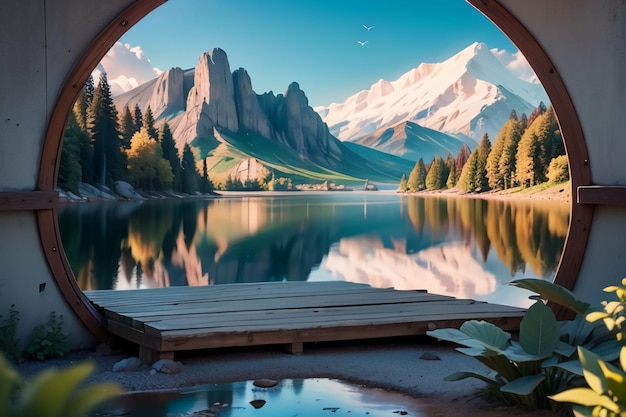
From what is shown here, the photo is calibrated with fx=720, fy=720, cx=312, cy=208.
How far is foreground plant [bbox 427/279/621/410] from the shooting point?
3.69m

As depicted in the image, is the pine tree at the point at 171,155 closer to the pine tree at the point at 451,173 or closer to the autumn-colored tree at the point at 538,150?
the pine tree at the point at 451,173

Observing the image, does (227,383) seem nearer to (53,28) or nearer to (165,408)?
(165,408)

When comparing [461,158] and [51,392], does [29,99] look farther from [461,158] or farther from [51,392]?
[461,158]

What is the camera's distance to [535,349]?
3777 mm

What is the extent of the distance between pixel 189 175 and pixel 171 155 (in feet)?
3.46

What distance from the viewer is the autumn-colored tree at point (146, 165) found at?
2358 centimetres

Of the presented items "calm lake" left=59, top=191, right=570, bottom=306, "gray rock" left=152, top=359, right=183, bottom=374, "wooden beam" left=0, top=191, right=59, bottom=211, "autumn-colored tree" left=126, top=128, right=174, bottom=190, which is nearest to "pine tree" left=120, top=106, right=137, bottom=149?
"autumn-colored tree" left=126, top=128, right=174, bottom=190

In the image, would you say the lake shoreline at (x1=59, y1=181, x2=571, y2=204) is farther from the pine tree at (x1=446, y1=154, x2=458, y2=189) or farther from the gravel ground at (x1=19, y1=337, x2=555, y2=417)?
the gravel ground at (x1=19, y1=337, x2=555, y2=417)

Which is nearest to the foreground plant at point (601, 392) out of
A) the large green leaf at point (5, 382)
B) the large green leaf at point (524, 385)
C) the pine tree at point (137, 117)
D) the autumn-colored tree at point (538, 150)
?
the large green leaf at point (524, 385)

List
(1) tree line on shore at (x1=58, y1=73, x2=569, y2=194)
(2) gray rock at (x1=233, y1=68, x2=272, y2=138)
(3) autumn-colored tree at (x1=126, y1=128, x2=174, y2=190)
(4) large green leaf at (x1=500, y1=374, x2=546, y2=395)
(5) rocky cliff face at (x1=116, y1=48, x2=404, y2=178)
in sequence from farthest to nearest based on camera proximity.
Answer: (2) gray rock at (x1=233, y1=68, x2=272, y2=138), (5) rocky cliff face at (x1=116, y1=48, x2=404, y2=178), (3) autumn-colored tree at (x1=126, y1=128, x2=174, y2=190), (1) tree line on shore at (x1=58, y1=73, x2=569, y2=194), (4) large green leaf at (x1=500, y1=374, x2=546, y2=395)

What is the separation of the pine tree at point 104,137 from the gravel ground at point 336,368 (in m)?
17.6

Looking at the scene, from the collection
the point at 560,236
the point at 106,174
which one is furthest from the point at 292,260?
the point at 560,236

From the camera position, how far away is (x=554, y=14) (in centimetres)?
531

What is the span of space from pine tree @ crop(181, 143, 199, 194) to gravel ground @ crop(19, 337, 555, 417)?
21.1 meters
